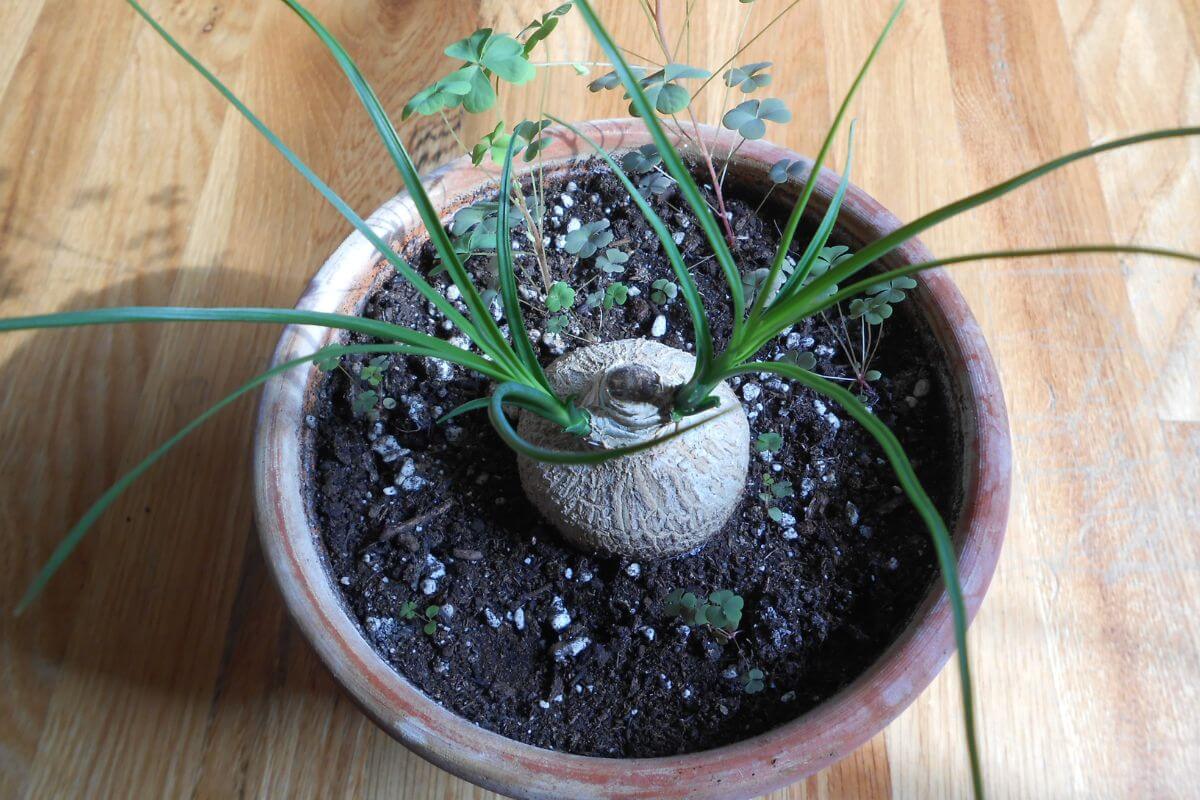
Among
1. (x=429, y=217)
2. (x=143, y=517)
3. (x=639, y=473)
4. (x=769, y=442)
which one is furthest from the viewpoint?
(x=143, y=517)

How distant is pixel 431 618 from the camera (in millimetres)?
732

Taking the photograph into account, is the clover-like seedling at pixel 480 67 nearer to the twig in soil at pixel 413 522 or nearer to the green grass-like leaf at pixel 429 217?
the green grass-like leaf at pixel 429 217

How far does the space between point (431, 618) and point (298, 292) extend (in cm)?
52

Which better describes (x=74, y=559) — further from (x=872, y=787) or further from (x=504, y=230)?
(x=872, y=787)

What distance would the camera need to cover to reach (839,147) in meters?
1.10

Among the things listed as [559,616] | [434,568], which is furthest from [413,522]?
[559,616]

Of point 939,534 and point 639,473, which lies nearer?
point 939,534

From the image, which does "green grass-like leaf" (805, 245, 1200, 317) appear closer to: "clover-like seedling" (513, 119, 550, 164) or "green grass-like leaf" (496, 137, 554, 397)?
"green grass-like leaf" (496, 137, 554, 397)

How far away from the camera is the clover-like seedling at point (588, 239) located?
0.79 m

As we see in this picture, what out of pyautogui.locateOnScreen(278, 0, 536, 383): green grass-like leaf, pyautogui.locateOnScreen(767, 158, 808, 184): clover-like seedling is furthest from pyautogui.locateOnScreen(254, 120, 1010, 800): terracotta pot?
pyautogui.locateOnScreen(278, 0, 536, 383): green grass-like leaf

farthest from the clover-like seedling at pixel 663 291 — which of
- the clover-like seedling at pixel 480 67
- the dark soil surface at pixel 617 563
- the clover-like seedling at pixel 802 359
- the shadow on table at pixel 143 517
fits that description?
the shadow on table at pixel 143 517

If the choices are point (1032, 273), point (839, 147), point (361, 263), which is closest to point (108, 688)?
point (361, 263)

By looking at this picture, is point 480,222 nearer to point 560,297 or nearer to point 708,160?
point 560,297

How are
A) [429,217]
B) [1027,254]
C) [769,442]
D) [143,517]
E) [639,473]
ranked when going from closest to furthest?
[1027,254] < [429,217] < [639,473] < [769,442] < [143,517]
